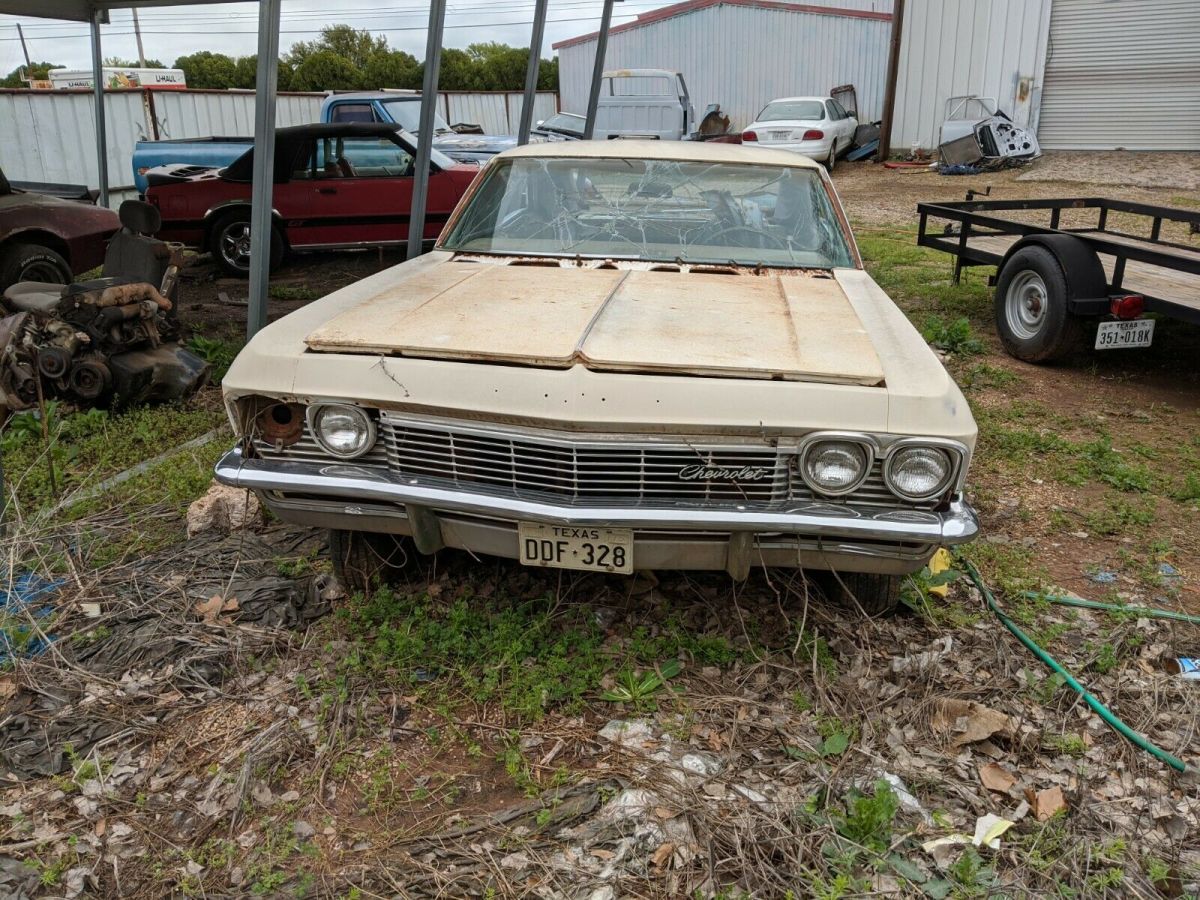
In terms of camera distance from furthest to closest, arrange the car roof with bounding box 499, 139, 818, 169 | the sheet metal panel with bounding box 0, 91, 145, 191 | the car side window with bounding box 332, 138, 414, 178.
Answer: the sheet metal panel with bounding box 0, 91, 145, 191, the car side window with bounding box 332, 138, 414, 178, the car roof with bounding box 499, 139, 818, 169

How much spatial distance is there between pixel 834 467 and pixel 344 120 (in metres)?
12.8

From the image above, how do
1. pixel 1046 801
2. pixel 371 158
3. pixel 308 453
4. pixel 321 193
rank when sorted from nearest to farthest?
pixel 1046 801, pixel 308 453, pixel 321 193, pixel 371 158

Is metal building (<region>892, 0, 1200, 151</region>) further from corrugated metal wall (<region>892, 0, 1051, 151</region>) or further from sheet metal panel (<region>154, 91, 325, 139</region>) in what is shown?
sheet metal panel (<region>154, 91, 325, 139</region>)

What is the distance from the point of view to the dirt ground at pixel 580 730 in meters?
2.34

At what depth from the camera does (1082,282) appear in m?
6.11

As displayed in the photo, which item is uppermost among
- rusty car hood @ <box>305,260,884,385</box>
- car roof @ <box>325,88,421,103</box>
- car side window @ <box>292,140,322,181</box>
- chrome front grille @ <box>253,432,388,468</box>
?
car roof @ <box>325,88,421,103</box>

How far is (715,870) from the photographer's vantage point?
2.31m

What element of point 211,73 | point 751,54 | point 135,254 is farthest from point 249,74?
point 135,254

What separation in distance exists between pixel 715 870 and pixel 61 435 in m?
4.74

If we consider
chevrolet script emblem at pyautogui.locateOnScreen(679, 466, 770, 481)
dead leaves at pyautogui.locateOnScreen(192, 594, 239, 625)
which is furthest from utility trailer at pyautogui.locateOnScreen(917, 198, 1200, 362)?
dead leaves at pyautogui.locateOnScreen(192, 594, 239, 625)

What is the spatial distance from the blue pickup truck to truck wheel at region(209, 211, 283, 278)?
1.77 metres

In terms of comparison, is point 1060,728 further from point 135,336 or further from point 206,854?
point 135,336

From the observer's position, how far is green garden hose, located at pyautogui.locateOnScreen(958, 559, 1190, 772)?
2.73m

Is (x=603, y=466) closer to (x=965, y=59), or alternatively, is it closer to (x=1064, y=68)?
(x=1064, y=68)
